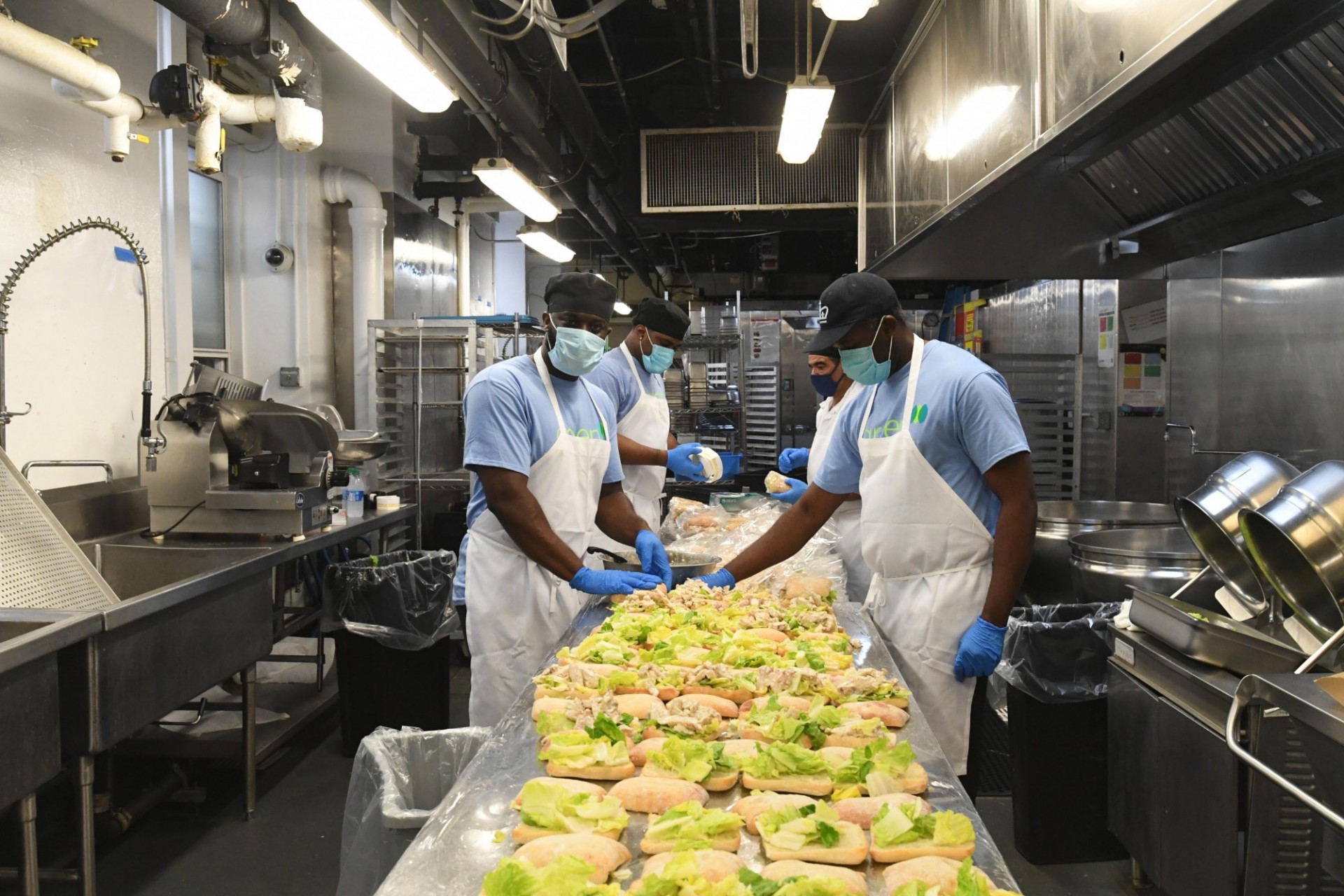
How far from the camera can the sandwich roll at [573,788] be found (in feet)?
4.39

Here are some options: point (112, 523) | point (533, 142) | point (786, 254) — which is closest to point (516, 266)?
point (786, 254)

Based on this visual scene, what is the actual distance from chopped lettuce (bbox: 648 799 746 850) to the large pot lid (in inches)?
101

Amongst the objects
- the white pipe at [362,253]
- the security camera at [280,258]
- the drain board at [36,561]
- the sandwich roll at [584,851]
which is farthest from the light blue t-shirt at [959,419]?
the security camera at [280,258]

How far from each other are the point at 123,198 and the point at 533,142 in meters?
2.07

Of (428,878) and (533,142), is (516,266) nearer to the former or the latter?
(533,142)

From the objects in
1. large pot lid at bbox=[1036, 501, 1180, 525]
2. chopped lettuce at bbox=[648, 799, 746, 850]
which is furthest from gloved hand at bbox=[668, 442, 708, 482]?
chopped lettuce at bbox=[648, 799, 746, 850]

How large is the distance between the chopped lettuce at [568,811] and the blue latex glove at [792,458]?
13.3 ft

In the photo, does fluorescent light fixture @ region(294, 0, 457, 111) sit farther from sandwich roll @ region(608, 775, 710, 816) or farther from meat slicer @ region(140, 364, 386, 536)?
sandwich roll @ region(608, 775, 710, 816)

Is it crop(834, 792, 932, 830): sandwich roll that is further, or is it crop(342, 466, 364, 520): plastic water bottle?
crop(342, 466, 364, 520): plastic water bottle

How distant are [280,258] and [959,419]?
556 centimetres

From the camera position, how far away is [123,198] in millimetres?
4359

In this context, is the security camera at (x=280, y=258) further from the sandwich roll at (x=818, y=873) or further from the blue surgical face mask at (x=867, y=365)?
the sandwich roll at (x=818, y=873)

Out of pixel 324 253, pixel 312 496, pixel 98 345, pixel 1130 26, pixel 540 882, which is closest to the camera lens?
pixel 540 882

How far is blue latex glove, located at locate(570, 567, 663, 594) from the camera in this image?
2.62 m
